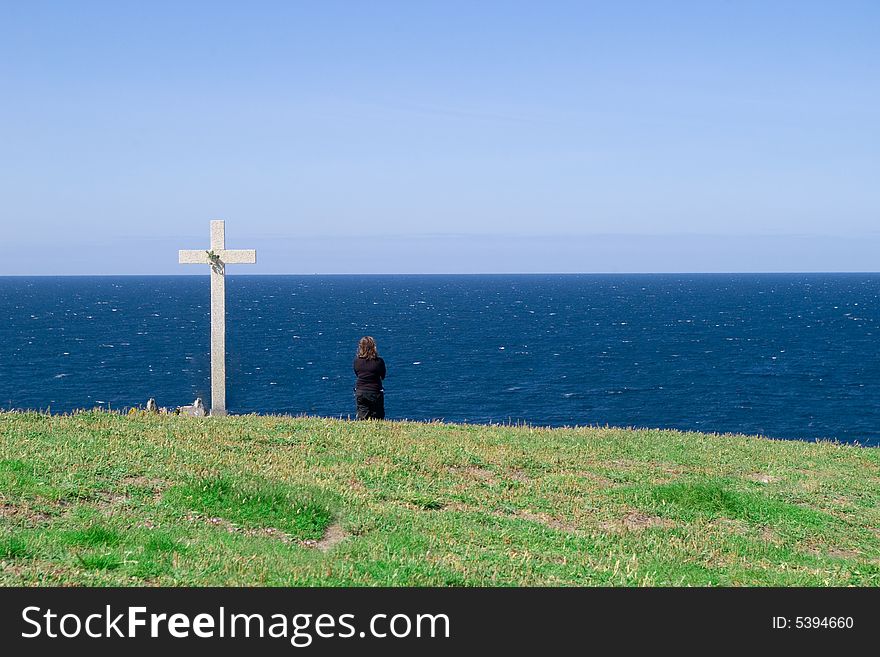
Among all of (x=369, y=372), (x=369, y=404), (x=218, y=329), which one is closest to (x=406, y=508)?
(x=369, y=372)

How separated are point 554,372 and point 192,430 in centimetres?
7105

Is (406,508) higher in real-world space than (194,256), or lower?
lower

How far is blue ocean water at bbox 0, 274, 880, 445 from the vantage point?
6488 cm

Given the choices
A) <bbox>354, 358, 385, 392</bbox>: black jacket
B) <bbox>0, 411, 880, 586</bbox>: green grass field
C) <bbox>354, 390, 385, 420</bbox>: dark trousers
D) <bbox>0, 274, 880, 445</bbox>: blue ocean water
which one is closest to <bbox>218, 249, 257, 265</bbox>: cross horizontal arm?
<bbox>354, 358, 385, 392</bbox>: black jacket

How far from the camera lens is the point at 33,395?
6731 cm

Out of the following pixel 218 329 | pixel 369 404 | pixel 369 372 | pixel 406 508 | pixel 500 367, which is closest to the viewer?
pixel 406 508

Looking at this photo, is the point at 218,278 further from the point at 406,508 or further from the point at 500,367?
the point at 500,367

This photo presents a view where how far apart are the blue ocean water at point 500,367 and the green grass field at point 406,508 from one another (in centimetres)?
3405

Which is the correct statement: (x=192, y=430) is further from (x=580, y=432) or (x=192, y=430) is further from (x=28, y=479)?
(x=580, y=432)

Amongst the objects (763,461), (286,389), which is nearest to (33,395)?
(286,389)

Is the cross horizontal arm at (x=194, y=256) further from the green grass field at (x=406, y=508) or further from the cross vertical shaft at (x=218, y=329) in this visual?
the green grass field at (x=406, y=508)

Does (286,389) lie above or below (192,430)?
below

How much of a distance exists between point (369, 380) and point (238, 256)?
16.4 ft

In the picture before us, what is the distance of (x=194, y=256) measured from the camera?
66.5ft
